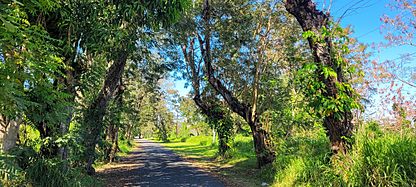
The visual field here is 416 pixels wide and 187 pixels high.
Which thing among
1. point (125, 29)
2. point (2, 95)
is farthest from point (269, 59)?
point (2, 95)

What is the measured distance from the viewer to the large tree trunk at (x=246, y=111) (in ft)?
36.9

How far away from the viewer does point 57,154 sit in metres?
6.16

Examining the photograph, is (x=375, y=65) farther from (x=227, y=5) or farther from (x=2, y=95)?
(x=2, y=95)

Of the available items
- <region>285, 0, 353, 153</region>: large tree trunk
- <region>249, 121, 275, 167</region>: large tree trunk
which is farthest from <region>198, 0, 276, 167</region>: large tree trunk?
<region>285, 0, 353, 153</region>: large tree trunk

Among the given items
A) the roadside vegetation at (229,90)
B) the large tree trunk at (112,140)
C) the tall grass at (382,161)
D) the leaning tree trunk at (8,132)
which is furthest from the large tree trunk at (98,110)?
the tall grass at (382,161)

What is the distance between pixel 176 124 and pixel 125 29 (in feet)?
185

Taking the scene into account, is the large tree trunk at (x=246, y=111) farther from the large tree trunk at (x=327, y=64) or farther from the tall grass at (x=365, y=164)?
the large tree trunk at (x=327, y=64)

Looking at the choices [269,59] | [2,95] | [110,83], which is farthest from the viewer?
[269,59]

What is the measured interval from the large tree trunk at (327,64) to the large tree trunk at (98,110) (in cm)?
538

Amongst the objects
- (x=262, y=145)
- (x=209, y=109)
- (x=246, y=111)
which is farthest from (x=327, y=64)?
(x=209, y=109)

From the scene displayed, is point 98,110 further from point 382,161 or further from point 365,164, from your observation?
point 382,161

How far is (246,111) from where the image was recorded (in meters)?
12.0

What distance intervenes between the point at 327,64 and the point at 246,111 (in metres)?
5.89

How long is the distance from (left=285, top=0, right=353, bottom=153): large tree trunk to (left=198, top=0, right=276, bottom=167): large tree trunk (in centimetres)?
483
